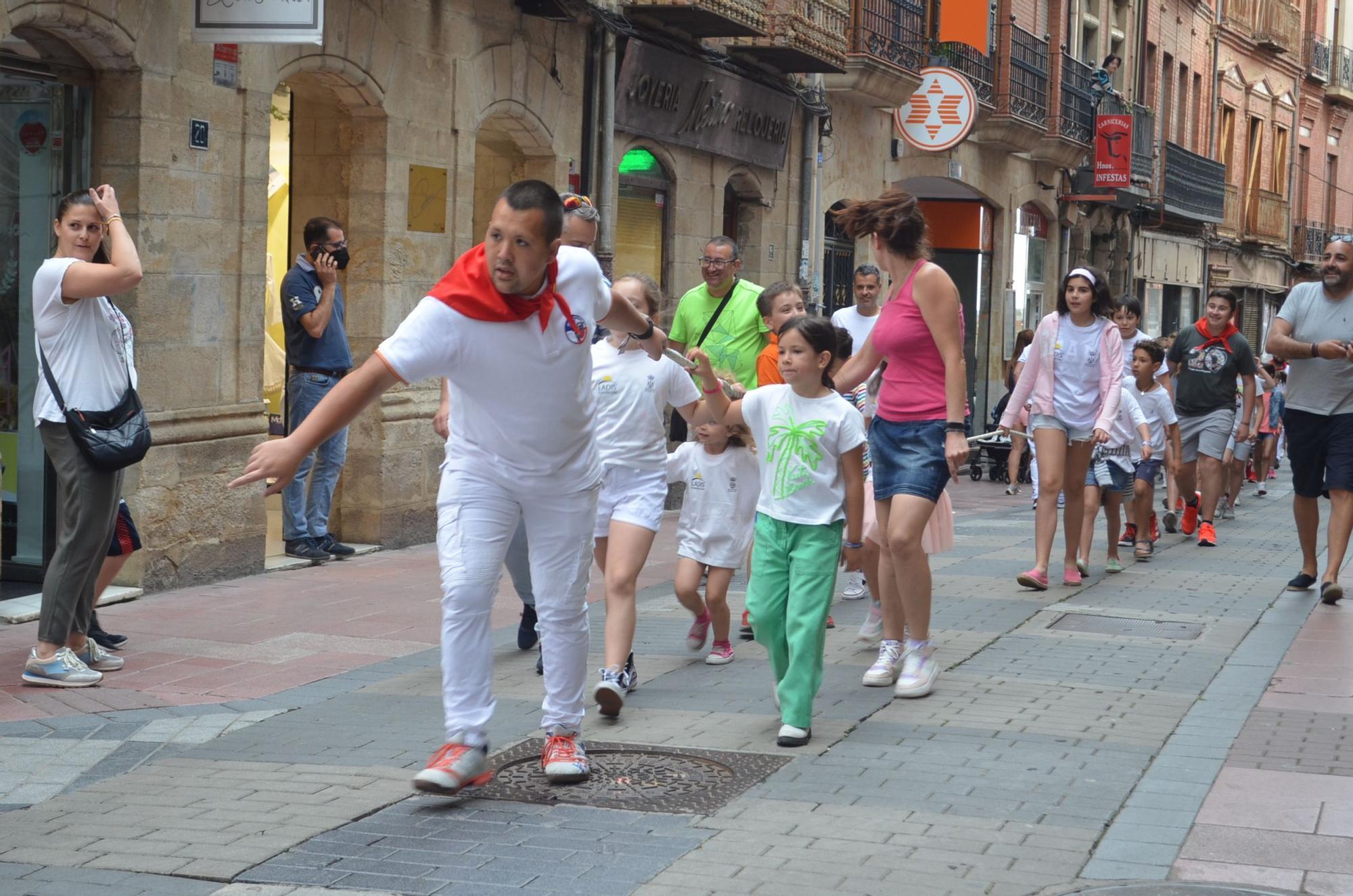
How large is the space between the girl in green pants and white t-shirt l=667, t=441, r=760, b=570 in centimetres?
100

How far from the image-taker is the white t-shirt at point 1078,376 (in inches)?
422

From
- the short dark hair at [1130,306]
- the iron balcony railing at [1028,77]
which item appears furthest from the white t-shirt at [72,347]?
the iron balcony railing at [1028,77]

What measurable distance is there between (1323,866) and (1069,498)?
6496 millimetres

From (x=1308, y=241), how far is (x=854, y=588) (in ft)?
139

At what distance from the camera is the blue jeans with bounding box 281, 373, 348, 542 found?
11117 millimetres

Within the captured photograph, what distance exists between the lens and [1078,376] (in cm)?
1072

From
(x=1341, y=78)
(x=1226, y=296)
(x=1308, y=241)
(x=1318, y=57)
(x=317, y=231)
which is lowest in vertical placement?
(x=1226, y=296)

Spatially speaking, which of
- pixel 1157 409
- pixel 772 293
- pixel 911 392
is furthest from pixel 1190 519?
pixel 911 392

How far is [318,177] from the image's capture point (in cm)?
1221

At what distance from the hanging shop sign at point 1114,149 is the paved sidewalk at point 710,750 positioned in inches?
868

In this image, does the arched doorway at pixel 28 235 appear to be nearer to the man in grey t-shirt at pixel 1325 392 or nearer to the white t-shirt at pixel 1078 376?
the white t-shirt at pixel 1078 376

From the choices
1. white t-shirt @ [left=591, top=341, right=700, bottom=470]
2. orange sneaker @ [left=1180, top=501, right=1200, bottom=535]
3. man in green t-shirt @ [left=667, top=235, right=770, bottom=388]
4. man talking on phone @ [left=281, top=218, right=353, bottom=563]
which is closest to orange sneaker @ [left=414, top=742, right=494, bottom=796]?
white t-shirt @ [left=591, top=341, right=700, bottom=470]

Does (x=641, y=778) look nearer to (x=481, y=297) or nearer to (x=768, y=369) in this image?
(x=481, y=297)

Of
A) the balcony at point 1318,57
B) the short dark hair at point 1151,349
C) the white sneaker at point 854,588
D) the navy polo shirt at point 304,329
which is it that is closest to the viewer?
the white sneaker at point 854,588
